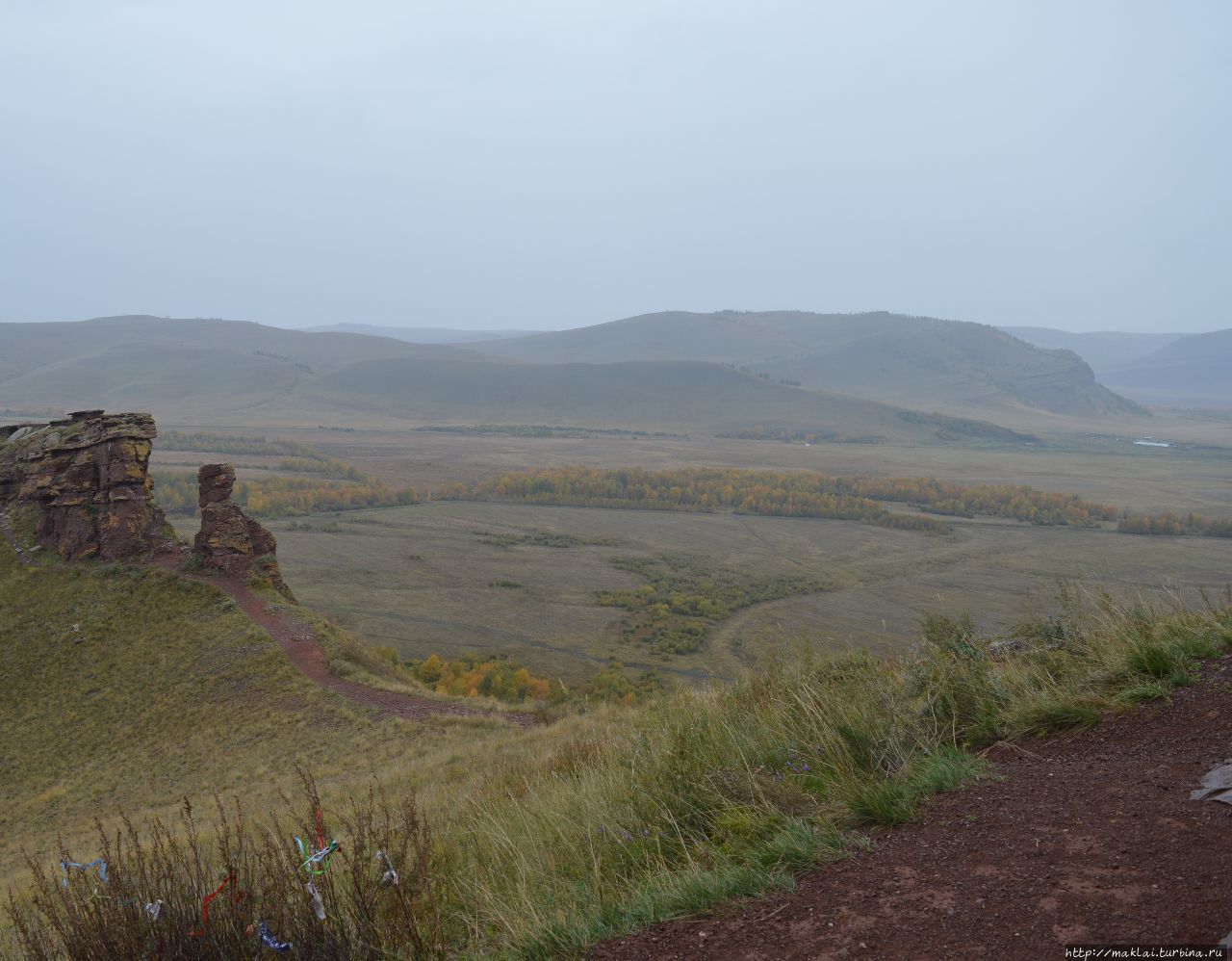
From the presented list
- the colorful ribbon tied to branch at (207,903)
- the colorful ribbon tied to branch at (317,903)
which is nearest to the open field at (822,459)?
the colorful ribbon tied to branch at (207,903)

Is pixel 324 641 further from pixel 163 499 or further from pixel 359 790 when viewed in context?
pixel 163 499

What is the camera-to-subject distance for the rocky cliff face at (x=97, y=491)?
2547 centimetres

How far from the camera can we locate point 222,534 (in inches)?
979

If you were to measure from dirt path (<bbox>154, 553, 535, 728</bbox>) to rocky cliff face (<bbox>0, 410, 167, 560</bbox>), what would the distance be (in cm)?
161

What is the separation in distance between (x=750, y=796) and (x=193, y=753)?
55.7 ft

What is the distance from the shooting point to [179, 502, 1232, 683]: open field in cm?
4131

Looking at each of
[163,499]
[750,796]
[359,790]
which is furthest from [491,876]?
[163,499]

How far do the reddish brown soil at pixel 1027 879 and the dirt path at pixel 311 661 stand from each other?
14.7 metres

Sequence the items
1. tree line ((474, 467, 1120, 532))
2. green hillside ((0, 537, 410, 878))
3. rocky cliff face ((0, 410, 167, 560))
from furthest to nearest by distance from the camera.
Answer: tree line ((474, 467, 1120, 532)) < rocky cliff face ((0, 410, 167, 560)) < green hillside ((0, 537, 410, 878))

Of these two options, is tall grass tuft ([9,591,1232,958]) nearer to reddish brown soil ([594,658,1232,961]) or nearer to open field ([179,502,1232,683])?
reddish brown soil ([594,658,1232,961])

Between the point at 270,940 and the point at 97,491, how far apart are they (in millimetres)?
27617

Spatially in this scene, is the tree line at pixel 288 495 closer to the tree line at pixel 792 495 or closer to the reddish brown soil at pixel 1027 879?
the tree line at pixel 792 495

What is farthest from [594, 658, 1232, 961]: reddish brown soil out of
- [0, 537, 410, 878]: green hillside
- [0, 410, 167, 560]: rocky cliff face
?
[0, 410, 167, 560]: rocky cliff face

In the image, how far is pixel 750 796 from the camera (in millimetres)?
4617
